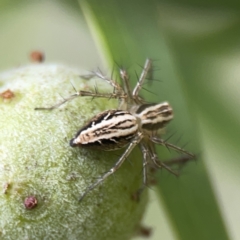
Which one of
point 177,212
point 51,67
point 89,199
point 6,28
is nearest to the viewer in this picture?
point 89,199

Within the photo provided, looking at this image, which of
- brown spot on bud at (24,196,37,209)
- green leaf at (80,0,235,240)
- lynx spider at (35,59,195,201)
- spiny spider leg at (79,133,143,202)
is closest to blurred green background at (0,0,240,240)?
green leaf at (80,0,235,240)

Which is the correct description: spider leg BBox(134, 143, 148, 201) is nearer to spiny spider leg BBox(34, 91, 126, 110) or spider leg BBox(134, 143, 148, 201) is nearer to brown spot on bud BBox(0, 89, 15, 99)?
spiny spider leg BBox(34, 91, 126, 110)

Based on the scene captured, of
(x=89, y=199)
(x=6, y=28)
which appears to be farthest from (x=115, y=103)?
(x=6, y=28)

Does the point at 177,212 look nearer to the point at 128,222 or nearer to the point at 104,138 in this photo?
the point at 128,222

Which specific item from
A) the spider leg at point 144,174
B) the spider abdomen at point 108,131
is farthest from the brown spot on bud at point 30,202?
the spider leg at point 144,174

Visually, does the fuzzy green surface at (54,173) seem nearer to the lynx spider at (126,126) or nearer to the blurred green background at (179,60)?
the lynx spider at (126,126)

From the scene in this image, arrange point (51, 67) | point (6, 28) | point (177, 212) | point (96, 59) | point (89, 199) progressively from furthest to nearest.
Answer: point (96, 59) < point (6, 28) < point (177, 212) < point (51, 67) < point (89, 199)

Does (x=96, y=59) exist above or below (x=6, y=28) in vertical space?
below

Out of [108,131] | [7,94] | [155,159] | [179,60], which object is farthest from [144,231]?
[179,60]
